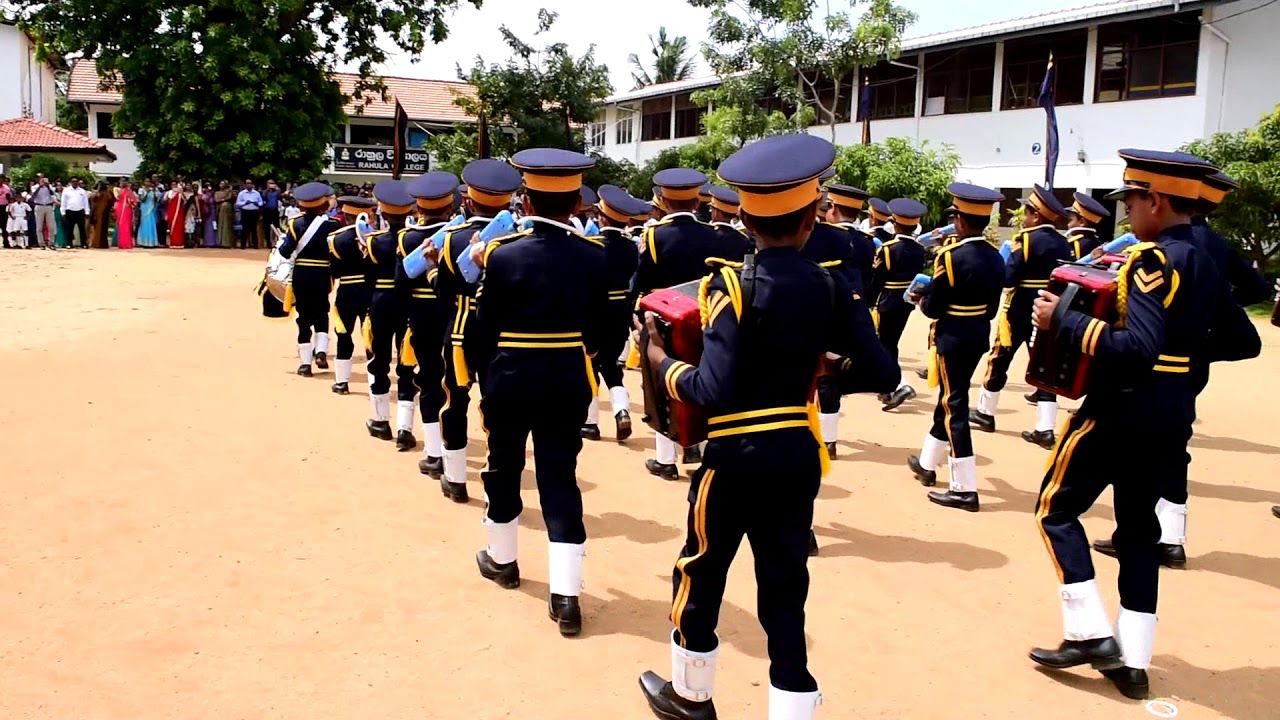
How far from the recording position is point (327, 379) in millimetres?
10984

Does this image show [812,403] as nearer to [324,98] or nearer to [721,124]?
[721,124]

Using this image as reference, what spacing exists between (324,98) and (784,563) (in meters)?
28.1

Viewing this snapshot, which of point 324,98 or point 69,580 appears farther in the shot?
point 324,98

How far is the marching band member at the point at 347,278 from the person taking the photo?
9680 mm

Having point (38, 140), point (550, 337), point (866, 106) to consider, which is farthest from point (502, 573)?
point (38, 140)

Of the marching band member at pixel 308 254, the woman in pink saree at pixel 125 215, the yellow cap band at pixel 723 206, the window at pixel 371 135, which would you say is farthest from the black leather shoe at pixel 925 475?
the window at pixel 371 135

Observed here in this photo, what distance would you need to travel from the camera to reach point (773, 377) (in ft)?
11.3

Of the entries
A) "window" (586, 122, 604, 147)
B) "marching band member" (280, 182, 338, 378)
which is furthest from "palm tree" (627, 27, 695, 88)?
"marching band member" (280, 182, 338, 378)

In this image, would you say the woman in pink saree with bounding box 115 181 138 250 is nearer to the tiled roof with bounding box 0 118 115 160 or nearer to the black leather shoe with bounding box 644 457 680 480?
the tiled roof with bounding box 0 118 115 160

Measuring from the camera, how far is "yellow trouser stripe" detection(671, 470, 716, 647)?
3641mm

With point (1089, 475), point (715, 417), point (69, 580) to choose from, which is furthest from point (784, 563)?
point (69, 580)

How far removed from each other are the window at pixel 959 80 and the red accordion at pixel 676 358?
2391 cm

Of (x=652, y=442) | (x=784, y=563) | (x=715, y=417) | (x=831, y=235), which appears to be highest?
(x=831, y=235)

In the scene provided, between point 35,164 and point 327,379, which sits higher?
point 35,164
